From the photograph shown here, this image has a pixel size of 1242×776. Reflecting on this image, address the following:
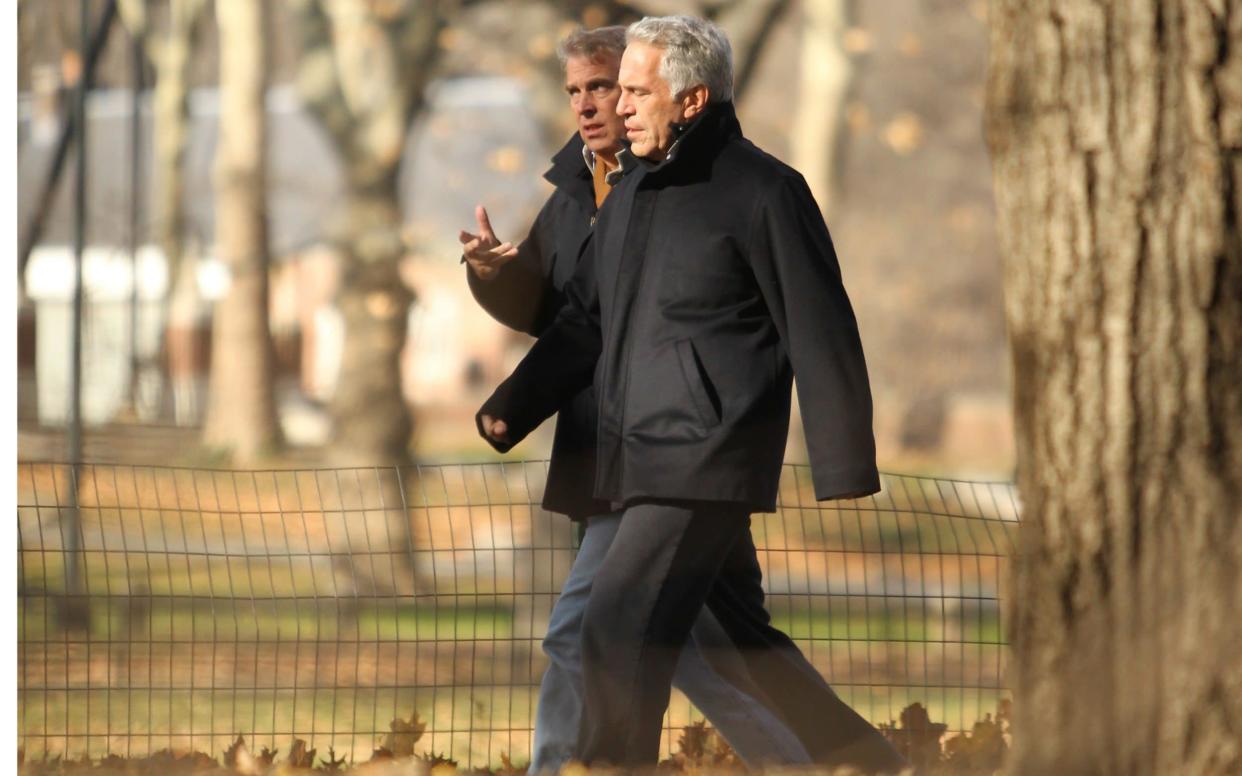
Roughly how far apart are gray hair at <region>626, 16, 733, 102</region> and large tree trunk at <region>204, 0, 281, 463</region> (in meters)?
7.50

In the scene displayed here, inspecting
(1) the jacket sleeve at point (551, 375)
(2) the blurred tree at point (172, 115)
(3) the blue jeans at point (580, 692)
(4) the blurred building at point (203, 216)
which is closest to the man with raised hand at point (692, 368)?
(3) the blue jeans at point (580, 692)

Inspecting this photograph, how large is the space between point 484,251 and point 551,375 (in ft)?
1.15

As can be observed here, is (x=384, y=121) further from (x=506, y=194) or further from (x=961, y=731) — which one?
(x=961, y=731)

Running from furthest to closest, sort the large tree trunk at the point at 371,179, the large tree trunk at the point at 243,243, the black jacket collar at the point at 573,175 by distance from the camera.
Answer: the large tree trunk at the point at 243,243
the large tree trunk at the point at 371,179
the black jacket collar at the point at 573,175

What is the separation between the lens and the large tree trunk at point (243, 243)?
11156mm

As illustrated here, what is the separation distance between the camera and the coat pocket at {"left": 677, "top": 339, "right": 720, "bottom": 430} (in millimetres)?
3764

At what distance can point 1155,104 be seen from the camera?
3.44m

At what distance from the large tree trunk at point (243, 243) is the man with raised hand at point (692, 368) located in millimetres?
7553

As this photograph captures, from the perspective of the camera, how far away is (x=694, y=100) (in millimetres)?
3980

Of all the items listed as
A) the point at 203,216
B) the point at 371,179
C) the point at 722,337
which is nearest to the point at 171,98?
the point at 203,216

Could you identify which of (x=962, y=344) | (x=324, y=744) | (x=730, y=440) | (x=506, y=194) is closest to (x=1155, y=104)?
(x=730, y=440)

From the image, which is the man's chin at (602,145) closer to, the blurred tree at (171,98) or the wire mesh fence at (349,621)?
the wire mesh fence at (349,621)

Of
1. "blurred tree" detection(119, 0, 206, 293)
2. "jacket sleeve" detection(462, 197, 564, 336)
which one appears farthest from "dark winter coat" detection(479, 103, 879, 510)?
"blurred tree" detection(119, 0, 206, 293)

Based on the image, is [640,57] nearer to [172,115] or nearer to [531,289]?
[531,289]
